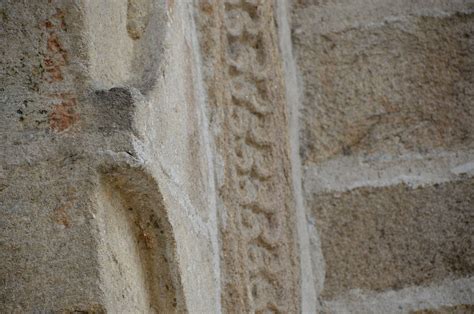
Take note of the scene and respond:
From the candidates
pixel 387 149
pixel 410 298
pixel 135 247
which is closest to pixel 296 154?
pixel 387 149

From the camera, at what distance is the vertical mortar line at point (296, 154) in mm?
1261

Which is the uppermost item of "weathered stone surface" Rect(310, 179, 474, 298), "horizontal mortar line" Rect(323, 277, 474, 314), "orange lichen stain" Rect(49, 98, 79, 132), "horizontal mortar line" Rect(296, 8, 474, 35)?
"horizontal mortar line" Rect(296, 8, 474, 35)

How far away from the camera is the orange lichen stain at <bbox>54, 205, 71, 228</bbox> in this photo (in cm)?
81

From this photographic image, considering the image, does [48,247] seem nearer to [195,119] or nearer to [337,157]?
[195,119]

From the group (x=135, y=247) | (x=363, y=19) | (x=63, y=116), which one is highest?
(x=363, y=19)

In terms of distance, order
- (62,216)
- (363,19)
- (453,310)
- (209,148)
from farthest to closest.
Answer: (363,19) → (453,310) → (209,148) → (62,216)

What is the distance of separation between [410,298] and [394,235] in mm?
81

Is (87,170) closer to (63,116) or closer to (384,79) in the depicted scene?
(63,116)

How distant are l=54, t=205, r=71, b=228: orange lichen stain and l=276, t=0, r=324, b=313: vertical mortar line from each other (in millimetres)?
484

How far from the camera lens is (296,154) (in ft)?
4.31

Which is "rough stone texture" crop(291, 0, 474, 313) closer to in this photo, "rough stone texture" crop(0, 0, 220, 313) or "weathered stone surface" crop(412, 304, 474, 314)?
"weathered stone surface" crop(412, 304, 474, 314)

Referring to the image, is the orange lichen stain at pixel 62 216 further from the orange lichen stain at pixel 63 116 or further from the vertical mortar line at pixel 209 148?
the vertical mortar line at pixel 209 148

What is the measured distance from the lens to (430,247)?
1.28 m

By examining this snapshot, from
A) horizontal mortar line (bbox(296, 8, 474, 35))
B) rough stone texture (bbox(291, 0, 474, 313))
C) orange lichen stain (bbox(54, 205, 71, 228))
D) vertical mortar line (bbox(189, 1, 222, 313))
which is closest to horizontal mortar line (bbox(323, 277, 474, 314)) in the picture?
rough stone texture (bbox(291, 0, 474, 313))
